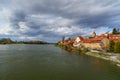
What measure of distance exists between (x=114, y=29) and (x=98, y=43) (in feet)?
155

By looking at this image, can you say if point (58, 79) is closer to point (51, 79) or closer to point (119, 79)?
point (51, 79)

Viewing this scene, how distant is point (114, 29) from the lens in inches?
3957

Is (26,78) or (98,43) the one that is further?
(98,43)

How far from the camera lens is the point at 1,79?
1878 cm

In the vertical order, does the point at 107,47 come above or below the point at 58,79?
above

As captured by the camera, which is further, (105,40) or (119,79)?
(105,40)

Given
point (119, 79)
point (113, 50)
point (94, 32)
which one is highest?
point (94, 32)

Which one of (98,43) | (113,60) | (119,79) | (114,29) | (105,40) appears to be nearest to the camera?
(119,79)

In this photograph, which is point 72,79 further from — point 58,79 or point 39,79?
point 39,79

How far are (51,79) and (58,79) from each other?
3.22 feet

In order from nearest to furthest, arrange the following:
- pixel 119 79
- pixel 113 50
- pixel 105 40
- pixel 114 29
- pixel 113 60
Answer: pixel 119 79 → pixel 113 60 → pixel 113 50 → pixel 105 40 → pixel 114 29

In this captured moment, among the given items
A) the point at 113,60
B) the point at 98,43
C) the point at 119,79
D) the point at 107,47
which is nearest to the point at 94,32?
the point at 98,43

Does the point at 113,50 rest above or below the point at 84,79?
above

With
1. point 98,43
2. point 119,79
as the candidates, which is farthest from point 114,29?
point 119,79
